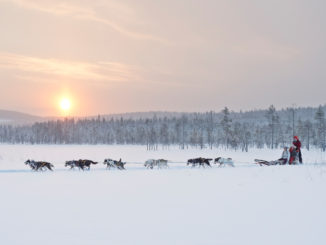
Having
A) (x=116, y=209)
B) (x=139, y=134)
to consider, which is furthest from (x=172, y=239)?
(x=139, y=134)

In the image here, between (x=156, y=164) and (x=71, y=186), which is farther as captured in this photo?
(x=156, y=164)

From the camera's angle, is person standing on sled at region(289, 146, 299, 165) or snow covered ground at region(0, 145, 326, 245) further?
person standing on sled at region(289, 146, 299, 165)

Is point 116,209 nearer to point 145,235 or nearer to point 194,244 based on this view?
point 145,235

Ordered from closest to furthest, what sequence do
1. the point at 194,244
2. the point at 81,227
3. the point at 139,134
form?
the point at 194,244
the point at 81,227
the point at 139,134

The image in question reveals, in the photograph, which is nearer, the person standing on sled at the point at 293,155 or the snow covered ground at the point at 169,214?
the snow covered ground at the point at 169,214

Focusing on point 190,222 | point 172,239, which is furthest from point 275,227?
point 172,239

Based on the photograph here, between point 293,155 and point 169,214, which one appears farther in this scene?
point 293,155

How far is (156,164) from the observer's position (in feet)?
82.3

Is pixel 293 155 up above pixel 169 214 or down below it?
above

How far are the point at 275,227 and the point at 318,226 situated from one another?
91cm

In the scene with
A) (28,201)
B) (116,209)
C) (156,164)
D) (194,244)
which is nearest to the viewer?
(194,244)

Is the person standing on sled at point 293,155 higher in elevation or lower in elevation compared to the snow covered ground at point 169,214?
higher

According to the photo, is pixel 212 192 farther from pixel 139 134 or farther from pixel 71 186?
pixel 139 134

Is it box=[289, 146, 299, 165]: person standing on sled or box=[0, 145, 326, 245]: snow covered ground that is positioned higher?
box=[289, 146, 299, 165]: person standing on sled
